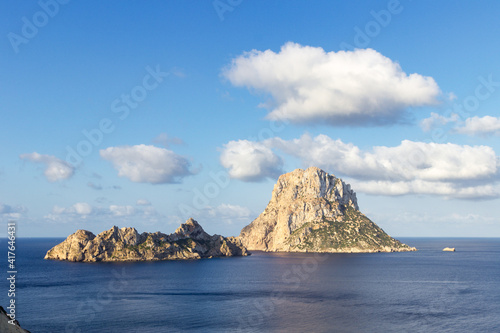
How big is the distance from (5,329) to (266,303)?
4431 inches

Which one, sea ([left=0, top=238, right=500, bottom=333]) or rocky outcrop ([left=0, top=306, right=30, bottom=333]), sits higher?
rocky outcrop ([left=0, top=306, right=30, bottom=333])

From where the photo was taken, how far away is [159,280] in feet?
643

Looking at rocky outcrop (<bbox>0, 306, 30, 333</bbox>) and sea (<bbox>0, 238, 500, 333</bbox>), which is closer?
rocky outcrop (<bbox>0, 306, 30, 333</bbox>)

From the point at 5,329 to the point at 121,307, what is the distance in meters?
102

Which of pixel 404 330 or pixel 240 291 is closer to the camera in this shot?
A: pixel 404 330

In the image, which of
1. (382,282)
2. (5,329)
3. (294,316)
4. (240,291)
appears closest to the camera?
(5,329)

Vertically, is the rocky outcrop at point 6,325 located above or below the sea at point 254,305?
above

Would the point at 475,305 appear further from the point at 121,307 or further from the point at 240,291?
the point at 121,307

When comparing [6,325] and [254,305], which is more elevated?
[6,325]

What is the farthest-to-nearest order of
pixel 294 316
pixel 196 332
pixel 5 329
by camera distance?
pixel 294 316 → pixel 196 332 → pixel 5 329

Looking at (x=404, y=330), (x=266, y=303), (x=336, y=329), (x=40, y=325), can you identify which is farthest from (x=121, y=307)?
(x=404, y=330)

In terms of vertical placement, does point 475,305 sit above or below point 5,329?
below

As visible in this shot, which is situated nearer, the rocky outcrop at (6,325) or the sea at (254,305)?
the rocky outcrop at (6,325)

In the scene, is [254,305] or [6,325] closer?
[6,325]
